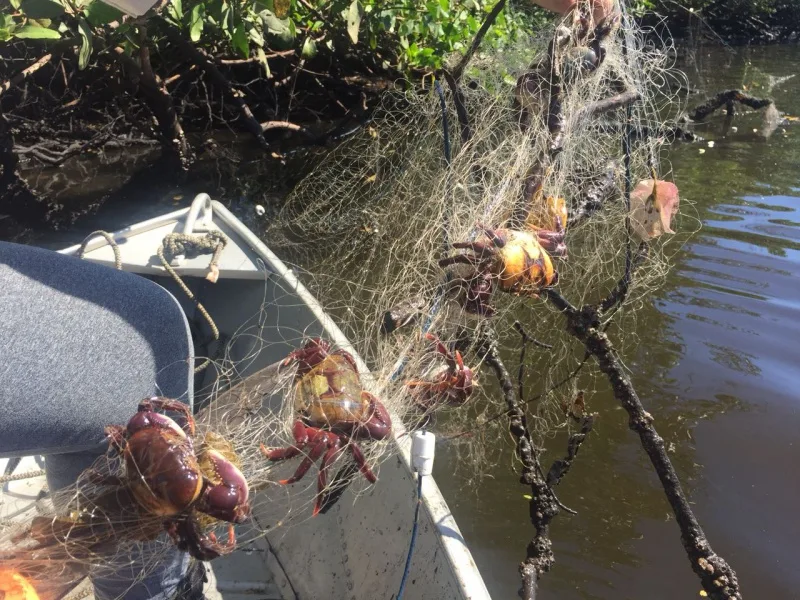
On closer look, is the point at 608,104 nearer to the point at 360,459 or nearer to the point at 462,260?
the point at 462,260

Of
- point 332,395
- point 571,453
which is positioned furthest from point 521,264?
point 571,453

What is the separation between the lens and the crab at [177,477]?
1.32m

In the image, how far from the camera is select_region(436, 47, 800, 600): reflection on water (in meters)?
3.28

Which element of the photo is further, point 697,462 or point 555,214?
point 697,462

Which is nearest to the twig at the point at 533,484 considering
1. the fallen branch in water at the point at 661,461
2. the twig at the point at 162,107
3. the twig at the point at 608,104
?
the fallen branch in water at the point at 661,461

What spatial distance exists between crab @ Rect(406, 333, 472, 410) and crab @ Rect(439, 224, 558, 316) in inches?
5.1

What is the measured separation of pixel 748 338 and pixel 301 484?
12.2 ft

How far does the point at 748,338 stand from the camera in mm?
4961

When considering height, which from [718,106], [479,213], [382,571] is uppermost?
[479,213]

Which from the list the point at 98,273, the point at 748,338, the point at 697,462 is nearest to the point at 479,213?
the point at 98,273

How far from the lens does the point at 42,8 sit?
11.0 feet

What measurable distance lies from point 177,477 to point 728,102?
11.2 meters

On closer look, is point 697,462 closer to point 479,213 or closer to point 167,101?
point 479,213

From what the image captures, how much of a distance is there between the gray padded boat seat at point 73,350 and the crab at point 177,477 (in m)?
0.10
